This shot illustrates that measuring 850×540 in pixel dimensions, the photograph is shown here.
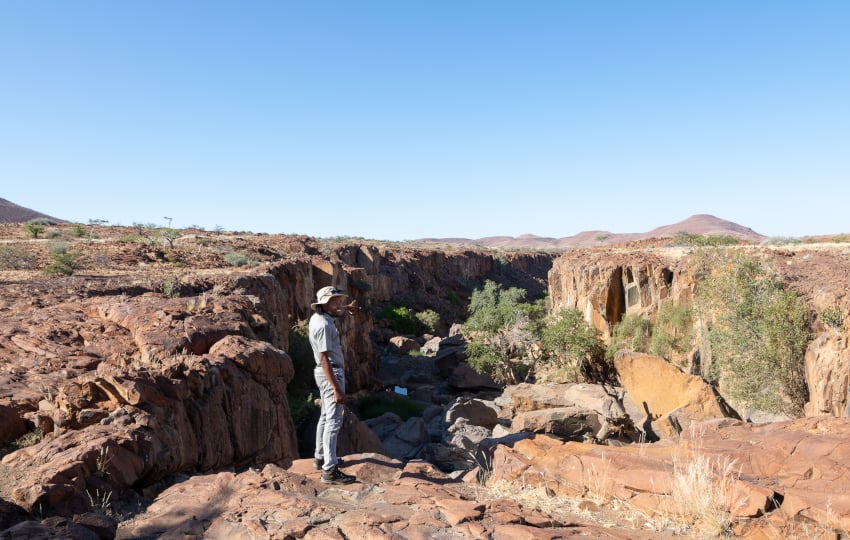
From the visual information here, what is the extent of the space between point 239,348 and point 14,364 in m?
2.76

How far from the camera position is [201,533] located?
384 cm

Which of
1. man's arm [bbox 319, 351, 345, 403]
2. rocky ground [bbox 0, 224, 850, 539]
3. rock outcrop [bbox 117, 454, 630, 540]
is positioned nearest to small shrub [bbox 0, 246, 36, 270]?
rocky ground [bbox 0, 224, 850, 539]

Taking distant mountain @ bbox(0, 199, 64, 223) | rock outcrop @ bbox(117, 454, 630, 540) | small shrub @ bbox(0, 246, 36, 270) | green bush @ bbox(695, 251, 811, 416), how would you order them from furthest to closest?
distant mountain @ bbox(0, 199, 64, 223), small shrub @ bbox(0, 246, 36, 270), green bush @ bbox(695, 251, 811, 416), rock outcrop @ bbox(117, 454, 630, 540)

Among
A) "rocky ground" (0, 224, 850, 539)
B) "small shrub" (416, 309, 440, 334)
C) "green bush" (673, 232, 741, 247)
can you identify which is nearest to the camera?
"rocky ground" (0, 224, 850, 539)

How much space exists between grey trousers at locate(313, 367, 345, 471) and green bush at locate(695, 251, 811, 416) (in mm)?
12846

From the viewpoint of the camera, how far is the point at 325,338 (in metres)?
5.10

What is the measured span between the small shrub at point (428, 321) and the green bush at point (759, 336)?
84.4ft

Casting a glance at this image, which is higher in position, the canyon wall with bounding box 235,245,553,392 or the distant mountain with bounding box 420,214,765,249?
the distant mountain with bounding box 420,214,765,249

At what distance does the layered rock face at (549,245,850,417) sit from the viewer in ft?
38.5

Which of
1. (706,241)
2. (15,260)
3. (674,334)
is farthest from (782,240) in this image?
(15,260)

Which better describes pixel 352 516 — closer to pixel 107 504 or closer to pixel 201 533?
pixel 201 533

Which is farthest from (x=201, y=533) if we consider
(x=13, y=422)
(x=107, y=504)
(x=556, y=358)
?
(x=556, y=358)

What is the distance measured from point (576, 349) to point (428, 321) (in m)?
20.1

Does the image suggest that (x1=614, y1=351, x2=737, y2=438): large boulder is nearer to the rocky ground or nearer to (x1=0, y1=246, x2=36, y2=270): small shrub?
the rocky ground
